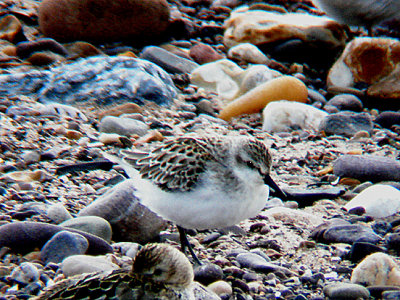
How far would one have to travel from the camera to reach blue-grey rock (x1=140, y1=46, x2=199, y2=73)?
10.2 meters

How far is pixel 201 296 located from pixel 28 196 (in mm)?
2269

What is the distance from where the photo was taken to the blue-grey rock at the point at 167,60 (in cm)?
1020

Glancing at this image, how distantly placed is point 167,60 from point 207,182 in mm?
5420

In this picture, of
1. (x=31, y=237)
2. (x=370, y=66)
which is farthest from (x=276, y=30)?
(x=31, y=237)

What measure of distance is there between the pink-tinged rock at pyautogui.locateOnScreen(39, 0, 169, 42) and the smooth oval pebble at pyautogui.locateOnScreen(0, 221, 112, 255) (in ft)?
19.9

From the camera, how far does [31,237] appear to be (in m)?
4.95

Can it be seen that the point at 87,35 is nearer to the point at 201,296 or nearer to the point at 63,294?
the point at 201,296

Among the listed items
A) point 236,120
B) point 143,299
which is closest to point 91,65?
point 236,120

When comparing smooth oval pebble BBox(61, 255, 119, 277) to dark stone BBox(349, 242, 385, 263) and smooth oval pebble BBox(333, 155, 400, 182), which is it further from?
smooth oval pebble BBox(333, 155, 400, 182)

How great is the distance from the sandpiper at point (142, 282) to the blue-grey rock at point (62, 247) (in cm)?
111

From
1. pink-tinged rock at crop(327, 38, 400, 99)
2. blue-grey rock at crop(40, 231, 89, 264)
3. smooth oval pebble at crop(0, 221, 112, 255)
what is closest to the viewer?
blue-grey rock at crop(40, 231, 89, 264)

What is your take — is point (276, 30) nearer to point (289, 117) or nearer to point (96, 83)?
point (289, 117)

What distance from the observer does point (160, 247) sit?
372 centimetres

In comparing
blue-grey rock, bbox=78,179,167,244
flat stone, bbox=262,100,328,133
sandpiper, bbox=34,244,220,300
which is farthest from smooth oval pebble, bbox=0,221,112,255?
flat stone, bbox=262,100,328,133
